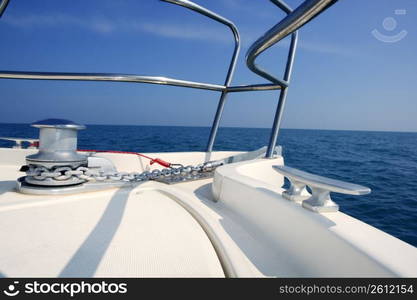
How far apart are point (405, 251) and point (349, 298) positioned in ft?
0.45

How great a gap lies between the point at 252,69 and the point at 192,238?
75 cm

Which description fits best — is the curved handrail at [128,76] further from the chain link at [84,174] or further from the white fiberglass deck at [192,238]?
the white fiberglass deck at [192,238]

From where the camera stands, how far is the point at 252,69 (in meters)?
1.09

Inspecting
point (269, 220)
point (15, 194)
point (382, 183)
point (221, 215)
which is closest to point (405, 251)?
point (269, 220)

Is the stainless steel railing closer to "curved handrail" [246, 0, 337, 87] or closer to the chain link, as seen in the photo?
"curved handrail" [246, 0, 337, 87]

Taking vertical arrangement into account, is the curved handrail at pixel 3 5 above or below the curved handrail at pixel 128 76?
above

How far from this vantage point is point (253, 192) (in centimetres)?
89

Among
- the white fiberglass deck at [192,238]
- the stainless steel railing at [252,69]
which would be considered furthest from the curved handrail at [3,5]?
the white fiberglass deck at [192,238]

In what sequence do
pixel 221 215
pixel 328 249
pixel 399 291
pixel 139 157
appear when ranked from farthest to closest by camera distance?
pixel 139 157, pixel 221 215, pixel 328 249, pixel 399 291

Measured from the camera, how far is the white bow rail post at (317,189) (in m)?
0.54

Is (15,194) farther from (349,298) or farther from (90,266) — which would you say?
(349,298)

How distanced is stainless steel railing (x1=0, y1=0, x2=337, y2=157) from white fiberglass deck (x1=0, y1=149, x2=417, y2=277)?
48cm

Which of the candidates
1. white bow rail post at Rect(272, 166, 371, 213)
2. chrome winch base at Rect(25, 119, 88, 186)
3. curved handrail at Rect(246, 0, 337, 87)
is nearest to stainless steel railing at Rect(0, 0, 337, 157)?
curved handrail at Rect(246, 0, 337, 87)

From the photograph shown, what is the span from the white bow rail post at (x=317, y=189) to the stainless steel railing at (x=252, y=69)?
388 millimetres
